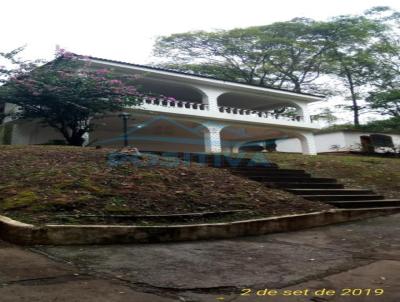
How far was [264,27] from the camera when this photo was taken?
29766mm

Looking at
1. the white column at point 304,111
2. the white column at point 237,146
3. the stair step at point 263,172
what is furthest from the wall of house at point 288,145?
the stair step at point 263,172

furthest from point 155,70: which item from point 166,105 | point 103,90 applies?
point 103,90

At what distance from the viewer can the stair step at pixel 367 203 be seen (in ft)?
30.6

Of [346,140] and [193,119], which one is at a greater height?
[193,119]

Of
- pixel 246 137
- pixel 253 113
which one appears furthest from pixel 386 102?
pixel 253 113

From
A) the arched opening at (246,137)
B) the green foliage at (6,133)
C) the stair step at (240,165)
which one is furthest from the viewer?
the arched opening at (246,137)

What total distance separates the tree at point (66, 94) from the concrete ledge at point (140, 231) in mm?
9061

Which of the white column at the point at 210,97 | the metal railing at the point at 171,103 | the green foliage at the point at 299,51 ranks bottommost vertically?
the metal railing at the point at 171,103

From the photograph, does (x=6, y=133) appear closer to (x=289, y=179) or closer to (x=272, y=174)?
(x=272, y=174)

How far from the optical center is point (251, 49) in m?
29.7

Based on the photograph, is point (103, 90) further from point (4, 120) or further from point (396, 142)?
point (396, 142)

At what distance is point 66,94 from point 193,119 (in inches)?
319

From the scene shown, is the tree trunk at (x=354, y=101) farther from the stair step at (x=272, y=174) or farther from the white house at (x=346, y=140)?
the stair step at (x=272, y=174)

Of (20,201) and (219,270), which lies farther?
(20,201)
